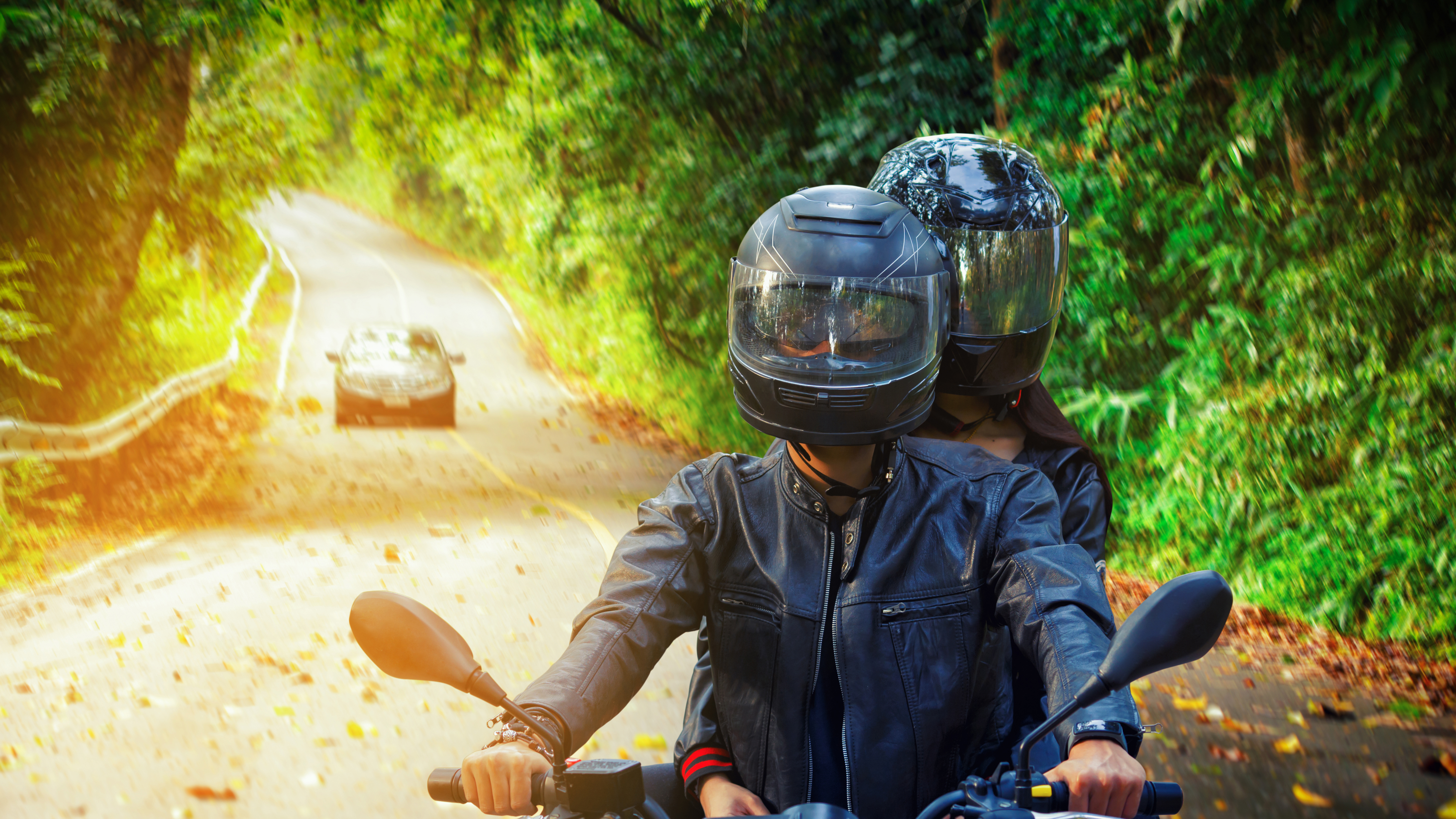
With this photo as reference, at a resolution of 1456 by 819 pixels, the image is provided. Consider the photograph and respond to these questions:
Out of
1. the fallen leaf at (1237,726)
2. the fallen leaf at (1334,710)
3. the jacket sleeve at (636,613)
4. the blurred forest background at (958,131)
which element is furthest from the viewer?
the blurred forest background at (958,131)

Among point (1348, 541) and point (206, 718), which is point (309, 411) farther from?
point (1348, 541)

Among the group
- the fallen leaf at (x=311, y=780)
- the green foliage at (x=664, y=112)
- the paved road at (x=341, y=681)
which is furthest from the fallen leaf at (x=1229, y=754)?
the green foliage at (x=664, y=112)

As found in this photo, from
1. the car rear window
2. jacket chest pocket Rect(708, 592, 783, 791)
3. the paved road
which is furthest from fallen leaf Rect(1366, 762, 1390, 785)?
the car rear window

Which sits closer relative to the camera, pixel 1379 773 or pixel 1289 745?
pixel 1379 773

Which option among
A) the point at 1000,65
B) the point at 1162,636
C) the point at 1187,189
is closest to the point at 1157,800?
the point at 1162,636

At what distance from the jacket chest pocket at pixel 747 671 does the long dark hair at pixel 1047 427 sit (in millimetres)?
1355

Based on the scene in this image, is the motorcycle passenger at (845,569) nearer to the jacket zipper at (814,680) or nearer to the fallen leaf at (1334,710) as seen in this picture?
the jacket zipper at (814,680)

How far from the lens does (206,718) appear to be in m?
6.17

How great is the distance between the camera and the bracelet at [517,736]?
203 cm

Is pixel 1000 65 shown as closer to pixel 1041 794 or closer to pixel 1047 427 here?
pixel 1047 427

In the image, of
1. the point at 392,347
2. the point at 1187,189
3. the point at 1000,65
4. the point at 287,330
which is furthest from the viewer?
the point at 287,330

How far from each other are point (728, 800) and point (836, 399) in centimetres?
89

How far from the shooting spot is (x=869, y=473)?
2486 millimetres

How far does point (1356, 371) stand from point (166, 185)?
41.5 ft
